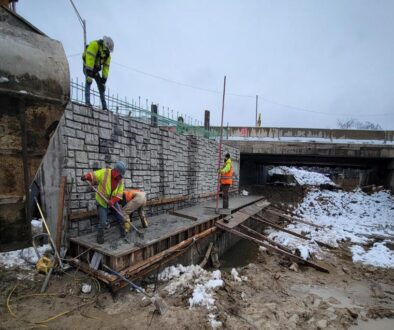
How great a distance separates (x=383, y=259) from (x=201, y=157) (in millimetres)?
6682

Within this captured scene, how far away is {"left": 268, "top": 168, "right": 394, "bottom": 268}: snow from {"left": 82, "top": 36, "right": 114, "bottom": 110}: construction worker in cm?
664

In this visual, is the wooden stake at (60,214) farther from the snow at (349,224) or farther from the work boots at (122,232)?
the snow at (349,224)

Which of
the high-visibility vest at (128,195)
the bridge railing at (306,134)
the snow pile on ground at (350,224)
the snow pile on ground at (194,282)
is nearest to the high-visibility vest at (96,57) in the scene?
the high-visibility vest at (128,195)

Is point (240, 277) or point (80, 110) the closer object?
point (80, 110)

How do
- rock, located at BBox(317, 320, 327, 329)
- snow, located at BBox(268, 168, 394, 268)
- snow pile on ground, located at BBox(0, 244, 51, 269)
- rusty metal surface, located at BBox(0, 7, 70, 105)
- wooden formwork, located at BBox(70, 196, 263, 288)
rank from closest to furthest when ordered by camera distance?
rusty metal surface, located at BBox(0, 7, 70, 105)
rock, located at BBox(317, 320, 327, 329)
wooden formwork, located at BBox(70, 196, 263, 288)
snow pile on ground, located at BBox(0, 244, 51, 269)
snow, located at BBox(268, 168, 394, 268)

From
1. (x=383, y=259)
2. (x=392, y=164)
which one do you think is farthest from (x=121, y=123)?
(x=392, y=164)

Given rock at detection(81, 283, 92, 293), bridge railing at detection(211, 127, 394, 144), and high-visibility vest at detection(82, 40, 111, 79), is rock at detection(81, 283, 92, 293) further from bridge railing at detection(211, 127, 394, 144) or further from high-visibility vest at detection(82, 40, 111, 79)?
bridge railing at detection(211, 127, 394, 144)

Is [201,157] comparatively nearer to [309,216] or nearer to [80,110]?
[80,110]

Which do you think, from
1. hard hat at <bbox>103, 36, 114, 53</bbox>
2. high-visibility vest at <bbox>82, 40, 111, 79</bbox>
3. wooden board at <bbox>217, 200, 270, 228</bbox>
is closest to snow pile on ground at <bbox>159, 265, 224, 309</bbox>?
wooden board at <bbox>217, 200, 270, 228</bbox>

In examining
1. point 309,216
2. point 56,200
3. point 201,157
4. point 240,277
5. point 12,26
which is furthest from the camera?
point 309,216

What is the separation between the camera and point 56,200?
15.5 feet

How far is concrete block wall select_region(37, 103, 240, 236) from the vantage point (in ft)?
15.3

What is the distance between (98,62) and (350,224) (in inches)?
456

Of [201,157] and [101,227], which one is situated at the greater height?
[201,157]
